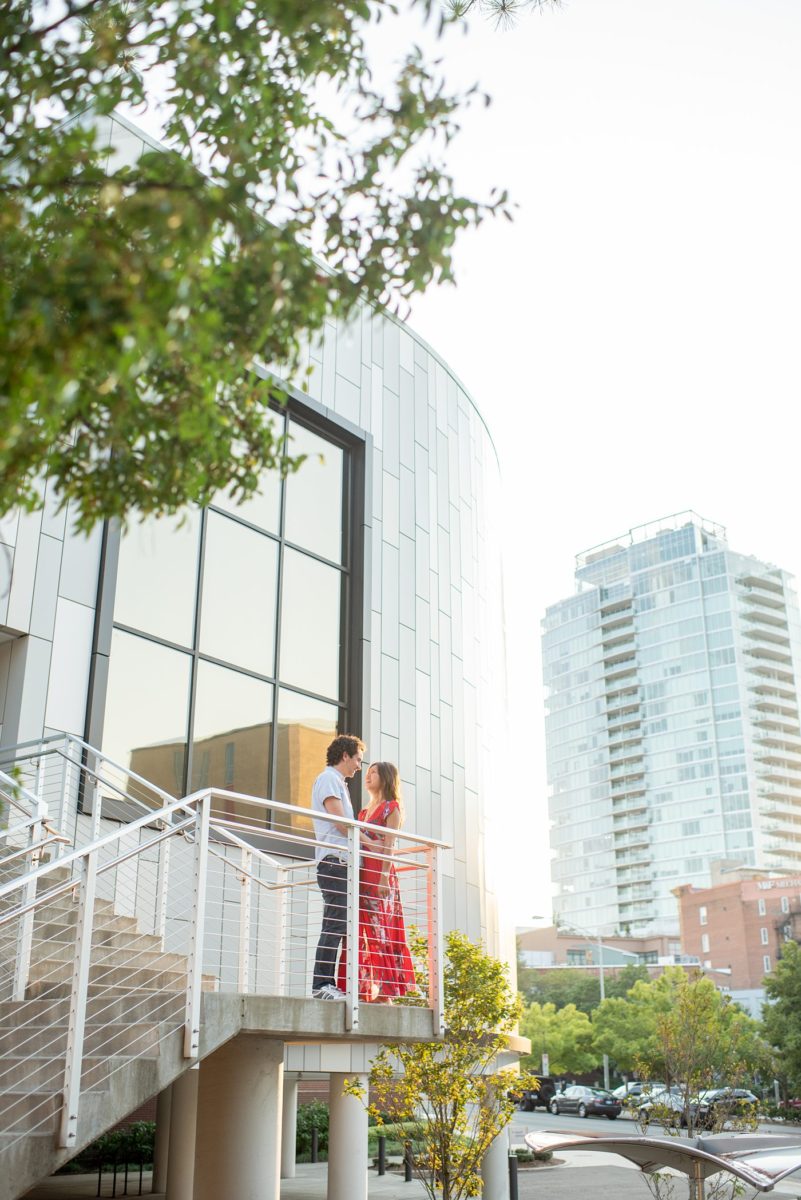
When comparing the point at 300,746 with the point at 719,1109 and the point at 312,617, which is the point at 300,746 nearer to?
the point at 312,617

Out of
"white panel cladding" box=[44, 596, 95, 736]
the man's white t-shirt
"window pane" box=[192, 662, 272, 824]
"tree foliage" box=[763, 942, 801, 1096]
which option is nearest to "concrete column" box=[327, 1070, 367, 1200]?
"window pane" box=[192, 662, 272, 824]

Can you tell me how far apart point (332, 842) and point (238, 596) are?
489cm

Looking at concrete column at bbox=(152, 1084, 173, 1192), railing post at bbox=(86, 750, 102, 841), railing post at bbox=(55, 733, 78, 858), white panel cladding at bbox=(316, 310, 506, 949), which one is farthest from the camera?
concrete column at bbox=(152, 1084, 173, 1192)

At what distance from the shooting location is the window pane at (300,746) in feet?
42.7

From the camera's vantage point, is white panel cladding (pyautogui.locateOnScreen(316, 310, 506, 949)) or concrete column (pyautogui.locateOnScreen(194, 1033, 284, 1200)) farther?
white panel cladding (pyautogui.locateOnScreen(316, 310, 506, 949))

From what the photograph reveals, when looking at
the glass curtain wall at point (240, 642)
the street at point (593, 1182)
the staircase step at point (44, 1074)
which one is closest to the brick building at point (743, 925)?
the street at point (593, 1182)

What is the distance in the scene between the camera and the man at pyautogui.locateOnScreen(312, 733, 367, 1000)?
324 inches

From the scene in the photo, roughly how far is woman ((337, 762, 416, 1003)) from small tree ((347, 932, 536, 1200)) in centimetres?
64

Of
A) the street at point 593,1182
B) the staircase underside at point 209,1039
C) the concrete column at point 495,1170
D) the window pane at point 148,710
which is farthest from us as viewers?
the street at point 593,1182

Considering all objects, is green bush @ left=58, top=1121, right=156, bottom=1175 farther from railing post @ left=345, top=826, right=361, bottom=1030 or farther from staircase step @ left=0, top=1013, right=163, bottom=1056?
staircase step @ left=0, top=1013, right=163, bottom=1056

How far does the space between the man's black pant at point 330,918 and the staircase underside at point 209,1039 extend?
460 millimetres

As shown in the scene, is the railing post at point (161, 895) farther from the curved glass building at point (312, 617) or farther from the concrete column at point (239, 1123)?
the curved glass building at point (312, 617)

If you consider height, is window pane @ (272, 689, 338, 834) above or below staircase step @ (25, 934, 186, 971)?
above

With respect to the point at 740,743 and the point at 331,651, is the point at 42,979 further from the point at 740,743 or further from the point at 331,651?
the point at 740,743
